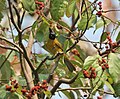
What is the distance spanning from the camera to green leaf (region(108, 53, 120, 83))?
5.00ft

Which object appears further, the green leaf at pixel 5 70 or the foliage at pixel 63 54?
the green leaf at pixel 5 70

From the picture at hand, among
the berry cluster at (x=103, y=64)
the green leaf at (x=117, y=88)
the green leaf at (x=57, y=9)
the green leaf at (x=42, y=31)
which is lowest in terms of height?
the green leaf at (x=117, y=88)

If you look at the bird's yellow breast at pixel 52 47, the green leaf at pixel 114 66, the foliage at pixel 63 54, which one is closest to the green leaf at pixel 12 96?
the foliage at pixel 63 54

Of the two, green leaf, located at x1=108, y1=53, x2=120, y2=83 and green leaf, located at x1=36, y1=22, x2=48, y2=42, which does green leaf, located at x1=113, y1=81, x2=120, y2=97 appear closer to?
green leaf, located at x1=108, y1=53, x2=120, y2=83

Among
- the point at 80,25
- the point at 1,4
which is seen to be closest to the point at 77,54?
the point at 80,25

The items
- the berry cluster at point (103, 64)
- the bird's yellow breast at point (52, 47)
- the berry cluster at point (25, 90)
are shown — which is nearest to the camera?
the berry cluster at point (103, 64)

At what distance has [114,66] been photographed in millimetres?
1531

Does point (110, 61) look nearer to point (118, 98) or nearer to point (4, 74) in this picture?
point (118, 98)

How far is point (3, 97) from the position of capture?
165 cm

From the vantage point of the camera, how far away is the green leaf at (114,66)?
1523mm

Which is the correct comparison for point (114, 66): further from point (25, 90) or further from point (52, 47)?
point (52, 47)

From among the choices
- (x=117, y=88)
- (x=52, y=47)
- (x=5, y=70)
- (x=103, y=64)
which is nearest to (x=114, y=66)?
Result: (x=103, y=64)

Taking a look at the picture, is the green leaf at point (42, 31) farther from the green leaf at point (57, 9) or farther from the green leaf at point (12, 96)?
the green leaf at point (12, 96)

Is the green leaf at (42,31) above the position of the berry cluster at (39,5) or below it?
below
